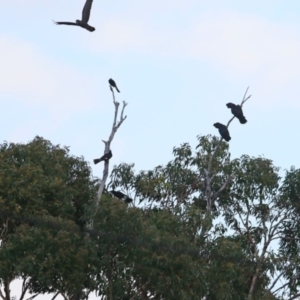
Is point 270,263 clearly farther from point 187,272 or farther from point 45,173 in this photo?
point 45,173

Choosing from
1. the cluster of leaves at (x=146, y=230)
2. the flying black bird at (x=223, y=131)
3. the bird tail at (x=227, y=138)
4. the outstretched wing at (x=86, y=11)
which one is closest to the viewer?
the outstretched wing at (x=86, y=11)

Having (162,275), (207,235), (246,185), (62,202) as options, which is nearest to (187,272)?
(162,275)

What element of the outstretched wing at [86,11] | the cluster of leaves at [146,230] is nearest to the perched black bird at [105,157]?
the cluster of leaves at [146,230]

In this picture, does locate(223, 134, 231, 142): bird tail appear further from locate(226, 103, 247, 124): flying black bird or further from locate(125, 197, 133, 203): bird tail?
locate(125, 197, 133, 203): bird tail

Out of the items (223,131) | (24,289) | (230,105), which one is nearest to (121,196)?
(223,131)

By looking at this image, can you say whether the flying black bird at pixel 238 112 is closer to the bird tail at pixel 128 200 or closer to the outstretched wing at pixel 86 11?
the bird tail at pixel 128 200

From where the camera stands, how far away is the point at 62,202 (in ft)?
91.1

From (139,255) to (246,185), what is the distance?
690cm

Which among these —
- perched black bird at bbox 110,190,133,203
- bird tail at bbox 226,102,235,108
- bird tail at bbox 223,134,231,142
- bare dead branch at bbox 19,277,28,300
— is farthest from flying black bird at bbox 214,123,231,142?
bare dead branch at bbox 19,277,28,300

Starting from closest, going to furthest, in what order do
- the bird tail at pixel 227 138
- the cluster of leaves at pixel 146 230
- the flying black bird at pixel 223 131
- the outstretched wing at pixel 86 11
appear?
the outstretched wing at pixel 86 11 < the cluster of leaves at pixel 146 230 < the flying black bird at pixel 223 131 < the bird tail at pixel 227 138

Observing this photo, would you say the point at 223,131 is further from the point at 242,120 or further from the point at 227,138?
the point at 242,120

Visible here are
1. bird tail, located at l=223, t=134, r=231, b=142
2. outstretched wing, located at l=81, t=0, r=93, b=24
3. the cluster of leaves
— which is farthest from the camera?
bird tail, located at l=223, t=134, r=231, b=142

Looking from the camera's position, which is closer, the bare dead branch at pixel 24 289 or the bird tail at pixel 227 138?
the bare dead branch at pixel 24 289

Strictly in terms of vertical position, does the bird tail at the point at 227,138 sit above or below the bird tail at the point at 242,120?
above
